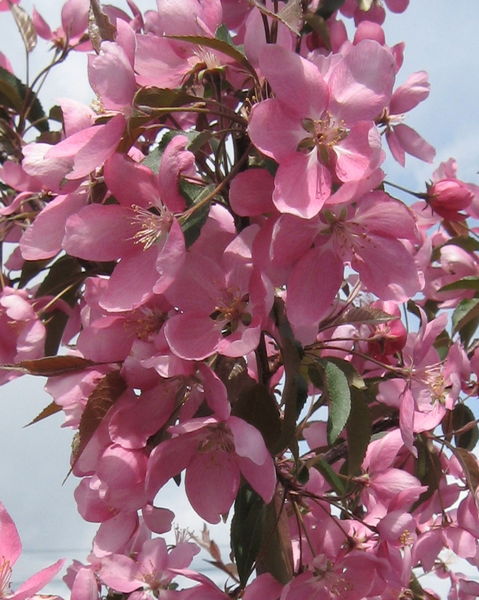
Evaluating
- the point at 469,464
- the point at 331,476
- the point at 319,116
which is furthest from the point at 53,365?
the point at 469,464

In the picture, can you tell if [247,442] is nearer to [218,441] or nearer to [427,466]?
[218,441]

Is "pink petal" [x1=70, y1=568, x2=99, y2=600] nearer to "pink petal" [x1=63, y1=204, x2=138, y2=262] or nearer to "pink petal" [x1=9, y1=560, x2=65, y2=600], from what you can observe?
"pink petal" [x1=9, y1=560, x2=65, y2=600]

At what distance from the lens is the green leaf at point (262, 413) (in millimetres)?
867

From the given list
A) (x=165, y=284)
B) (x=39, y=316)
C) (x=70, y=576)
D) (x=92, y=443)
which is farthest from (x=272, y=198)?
(x=70, y=576)

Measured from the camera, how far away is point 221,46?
810 millimetres

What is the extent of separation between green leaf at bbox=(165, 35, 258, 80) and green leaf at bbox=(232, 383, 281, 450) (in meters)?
0.35

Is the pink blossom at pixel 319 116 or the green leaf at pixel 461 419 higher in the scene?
the pink blossom at pixel 319 116

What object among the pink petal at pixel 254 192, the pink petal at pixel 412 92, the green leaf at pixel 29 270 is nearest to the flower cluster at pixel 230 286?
the pink petal at pixel 254 192

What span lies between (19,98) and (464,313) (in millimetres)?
970

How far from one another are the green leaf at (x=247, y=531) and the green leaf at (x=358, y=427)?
14cm

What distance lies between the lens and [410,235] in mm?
815

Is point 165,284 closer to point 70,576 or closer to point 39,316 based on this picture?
point 39,316

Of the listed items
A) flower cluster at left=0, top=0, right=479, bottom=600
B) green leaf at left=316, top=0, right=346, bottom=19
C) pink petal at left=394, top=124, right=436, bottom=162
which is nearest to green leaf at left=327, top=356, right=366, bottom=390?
flower cluster at left=0, top=0, right=479, bottom=600

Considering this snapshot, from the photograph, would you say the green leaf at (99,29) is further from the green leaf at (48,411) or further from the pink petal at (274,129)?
the green leaf at (48,411)
